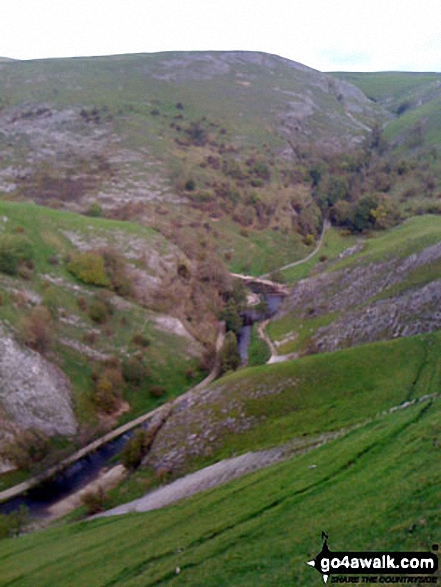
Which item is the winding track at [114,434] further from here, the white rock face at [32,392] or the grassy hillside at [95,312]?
the white rock face at [32,392]

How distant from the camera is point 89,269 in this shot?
51219mm

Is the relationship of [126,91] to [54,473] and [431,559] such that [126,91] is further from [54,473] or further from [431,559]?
[431,559]

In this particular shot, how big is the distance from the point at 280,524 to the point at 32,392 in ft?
87.6

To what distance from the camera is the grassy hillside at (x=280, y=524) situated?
13375mm

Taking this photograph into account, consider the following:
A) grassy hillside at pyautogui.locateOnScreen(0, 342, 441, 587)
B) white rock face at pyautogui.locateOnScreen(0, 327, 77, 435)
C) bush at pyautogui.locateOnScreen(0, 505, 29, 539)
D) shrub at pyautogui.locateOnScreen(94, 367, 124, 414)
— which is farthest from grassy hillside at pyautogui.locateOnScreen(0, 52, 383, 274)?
grassy hillside at pyautogui.locateOnScreen(0, 342, 441, 587)

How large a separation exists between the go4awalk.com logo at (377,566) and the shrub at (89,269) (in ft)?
136

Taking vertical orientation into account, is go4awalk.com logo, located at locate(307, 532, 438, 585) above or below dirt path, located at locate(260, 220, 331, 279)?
below

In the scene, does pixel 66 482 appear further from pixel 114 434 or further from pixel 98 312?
pixel 98 312

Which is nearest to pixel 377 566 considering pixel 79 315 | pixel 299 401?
pixel 299 401

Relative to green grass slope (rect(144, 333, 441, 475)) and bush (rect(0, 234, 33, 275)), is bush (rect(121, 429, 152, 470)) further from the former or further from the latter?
bush (rect(0, 234, 33, 275))

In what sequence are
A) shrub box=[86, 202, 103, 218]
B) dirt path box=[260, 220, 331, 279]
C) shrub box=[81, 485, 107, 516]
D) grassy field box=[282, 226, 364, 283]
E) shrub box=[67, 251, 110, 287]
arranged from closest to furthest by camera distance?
1. shrub box=[81, 485, 107, 516]
2. shrub box=[67, 251, 110, 287]
3. grassy field box=[282, 226, 364, 283]
4. shrub box=[86, 202, 103, 218]
5. dirt path box=[260, 220, 331, 279]

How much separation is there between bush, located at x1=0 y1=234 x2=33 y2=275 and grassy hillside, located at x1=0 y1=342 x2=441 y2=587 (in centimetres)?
2743

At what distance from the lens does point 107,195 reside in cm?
7794

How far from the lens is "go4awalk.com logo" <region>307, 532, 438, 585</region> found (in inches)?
435
